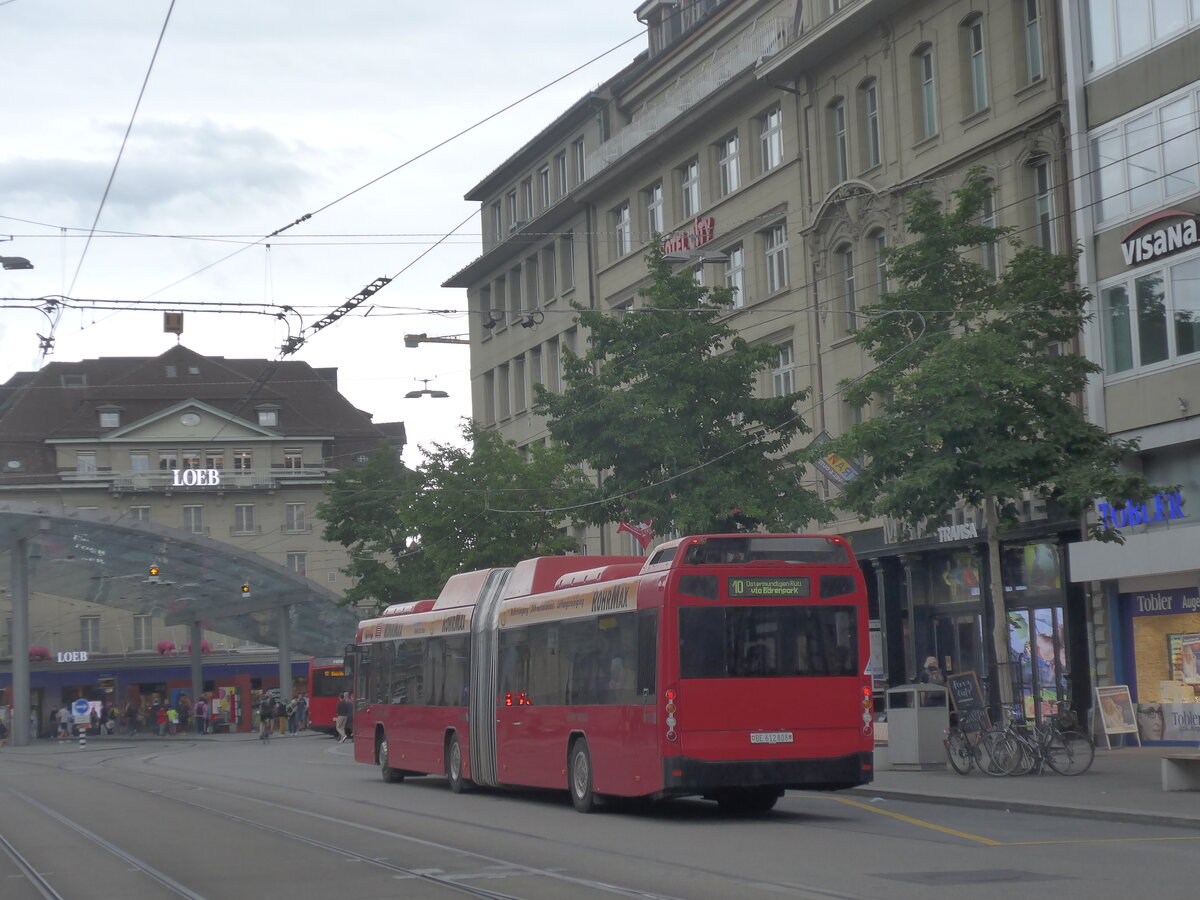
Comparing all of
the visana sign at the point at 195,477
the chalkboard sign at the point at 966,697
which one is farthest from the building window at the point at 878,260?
the visana sign at the point at 195,477

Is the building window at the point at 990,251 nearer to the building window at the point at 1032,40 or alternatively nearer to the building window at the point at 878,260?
the building window at the point at 1032,40

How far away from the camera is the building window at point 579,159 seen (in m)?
55.1

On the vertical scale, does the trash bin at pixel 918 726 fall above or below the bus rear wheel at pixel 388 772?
above

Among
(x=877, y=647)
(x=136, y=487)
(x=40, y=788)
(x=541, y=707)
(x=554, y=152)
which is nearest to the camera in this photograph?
(x=541, y=707)

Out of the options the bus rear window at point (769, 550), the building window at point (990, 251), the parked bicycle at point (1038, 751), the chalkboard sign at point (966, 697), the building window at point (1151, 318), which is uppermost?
the building window at point (990, 251)

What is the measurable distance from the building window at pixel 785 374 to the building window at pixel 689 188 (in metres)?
6.34

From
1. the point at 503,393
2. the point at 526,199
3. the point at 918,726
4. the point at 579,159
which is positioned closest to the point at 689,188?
the point at 579,159

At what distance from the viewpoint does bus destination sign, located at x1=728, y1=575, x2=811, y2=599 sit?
1856 cm

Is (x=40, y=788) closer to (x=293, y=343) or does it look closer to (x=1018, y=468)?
(x=293, y=343)

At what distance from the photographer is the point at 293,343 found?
32.3 metres

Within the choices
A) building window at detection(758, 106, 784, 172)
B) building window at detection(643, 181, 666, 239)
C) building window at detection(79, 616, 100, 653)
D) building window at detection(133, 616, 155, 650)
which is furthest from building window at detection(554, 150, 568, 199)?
building window at detection(79, 616, 100, 653)

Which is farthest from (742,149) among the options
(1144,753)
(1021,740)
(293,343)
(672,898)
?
(672,898)

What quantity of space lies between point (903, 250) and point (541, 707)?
8.61 m

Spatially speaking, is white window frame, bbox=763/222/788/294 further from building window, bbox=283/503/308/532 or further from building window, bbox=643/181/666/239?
building window, bbox=283/503/308/532
